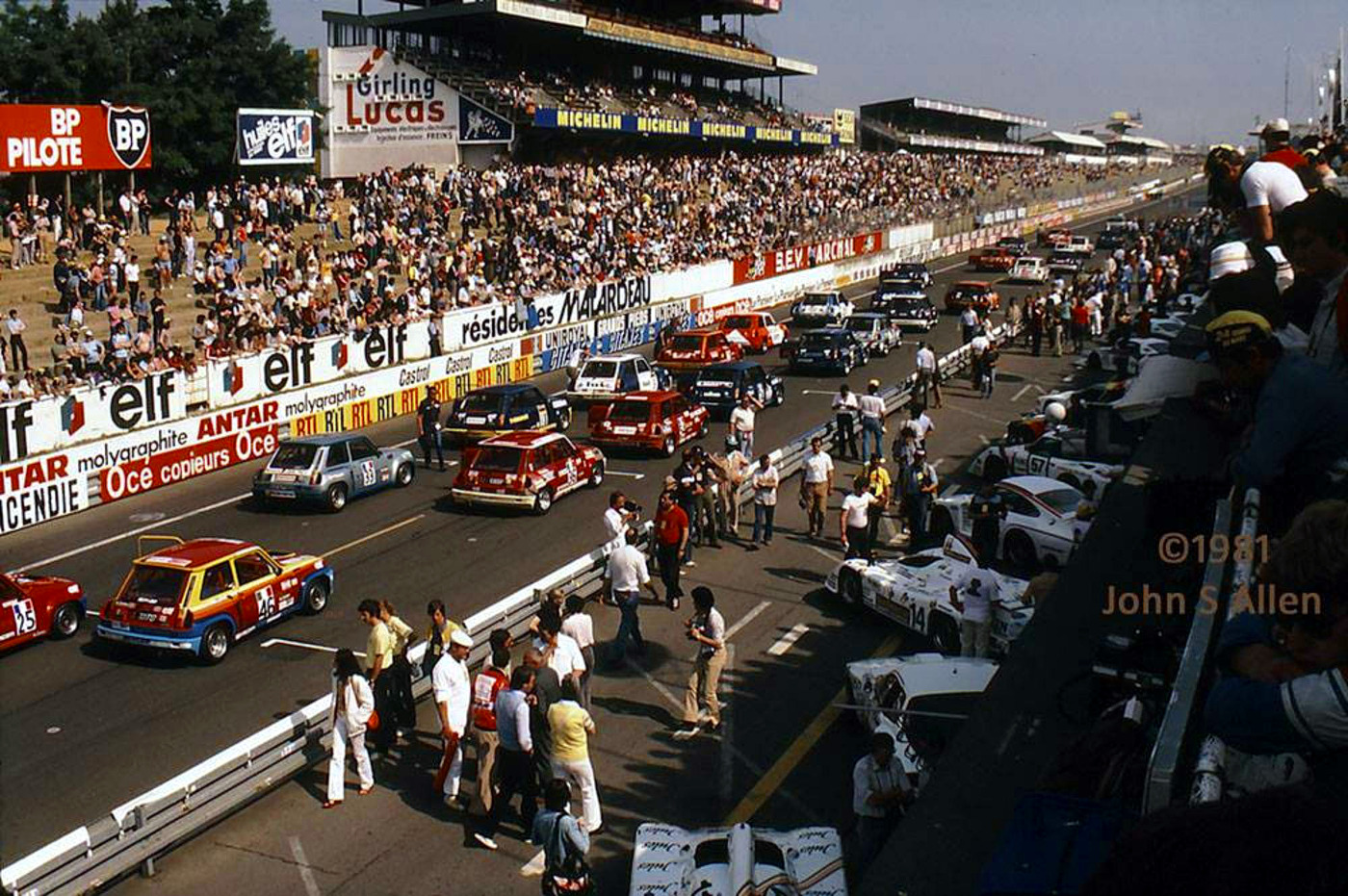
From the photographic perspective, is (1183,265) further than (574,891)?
Yes

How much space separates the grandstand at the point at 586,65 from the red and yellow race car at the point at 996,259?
52.7ft

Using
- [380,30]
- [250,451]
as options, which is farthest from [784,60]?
[250,451]

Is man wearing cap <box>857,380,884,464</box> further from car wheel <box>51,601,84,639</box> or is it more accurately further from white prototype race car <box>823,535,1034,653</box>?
car wheel <box>51,601,84,639</box>

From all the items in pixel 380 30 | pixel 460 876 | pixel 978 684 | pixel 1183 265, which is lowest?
pixel 460 876

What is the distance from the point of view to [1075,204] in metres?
104

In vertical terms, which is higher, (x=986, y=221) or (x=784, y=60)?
(x=784, y=60)

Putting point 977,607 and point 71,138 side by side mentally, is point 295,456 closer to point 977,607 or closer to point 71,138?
point 977,607

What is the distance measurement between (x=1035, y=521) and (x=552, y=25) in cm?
5102

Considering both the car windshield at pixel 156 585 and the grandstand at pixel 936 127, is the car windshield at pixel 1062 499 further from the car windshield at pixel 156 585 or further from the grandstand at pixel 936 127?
the grandstand at pixel 936 127

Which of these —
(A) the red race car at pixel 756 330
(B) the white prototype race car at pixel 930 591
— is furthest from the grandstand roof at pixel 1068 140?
(B) the white prototype race car at pixel 930 591

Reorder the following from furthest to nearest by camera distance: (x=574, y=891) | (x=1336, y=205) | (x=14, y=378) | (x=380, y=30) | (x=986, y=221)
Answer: (x=986, y=221), (x=380, y=30), (x=14, y=378), (x=574, y=891), (x=1336, y=205)

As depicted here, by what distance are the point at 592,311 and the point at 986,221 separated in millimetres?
48636

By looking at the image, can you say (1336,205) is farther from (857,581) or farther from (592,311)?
(592,311)

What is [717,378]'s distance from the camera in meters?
30.1
